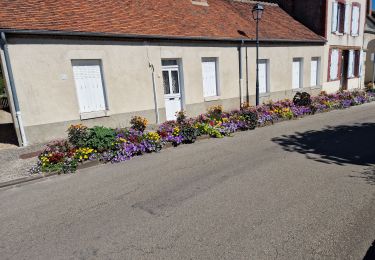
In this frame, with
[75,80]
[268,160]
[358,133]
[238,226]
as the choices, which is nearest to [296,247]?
[238,226]

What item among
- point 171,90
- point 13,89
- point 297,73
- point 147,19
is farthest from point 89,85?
point 297,73

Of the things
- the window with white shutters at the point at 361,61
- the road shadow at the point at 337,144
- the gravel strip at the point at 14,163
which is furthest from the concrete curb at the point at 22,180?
the window with white shutters at the point at 361,61

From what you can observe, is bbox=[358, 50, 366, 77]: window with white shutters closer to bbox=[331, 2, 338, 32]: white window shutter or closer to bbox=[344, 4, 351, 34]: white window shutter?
bbox=[344, 4, 351, 34]: white window shutter

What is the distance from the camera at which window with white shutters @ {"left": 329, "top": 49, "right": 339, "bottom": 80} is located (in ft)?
57.5

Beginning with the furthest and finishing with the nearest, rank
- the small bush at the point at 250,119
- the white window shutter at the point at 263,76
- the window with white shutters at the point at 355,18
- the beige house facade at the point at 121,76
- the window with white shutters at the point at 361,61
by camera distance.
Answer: the window with white shutters at the point at 361,61
the window with white shutters at the point at 355,18
the white window shutter at the point at 263,76
the small bush at the point at 250,119
the beige house facade at the point at 121,76

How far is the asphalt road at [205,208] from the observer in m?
3.20

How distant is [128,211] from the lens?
4.16 m

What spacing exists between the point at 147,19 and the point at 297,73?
10098mm

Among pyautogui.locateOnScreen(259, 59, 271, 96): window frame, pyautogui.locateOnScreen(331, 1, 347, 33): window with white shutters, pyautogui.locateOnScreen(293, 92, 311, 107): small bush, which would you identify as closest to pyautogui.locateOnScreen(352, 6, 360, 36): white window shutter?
pyautogui.locateOnScreen(331, 1, 347, 33): window with white shutters

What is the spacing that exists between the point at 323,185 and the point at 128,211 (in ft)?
11.4

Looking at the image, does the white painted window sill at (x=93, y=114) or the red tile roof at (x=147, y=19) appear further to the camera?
the white painted window sill at (x=93, y=114)

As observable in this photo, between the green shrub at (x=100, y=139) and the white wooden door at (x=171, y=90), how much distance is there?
4.18 meters

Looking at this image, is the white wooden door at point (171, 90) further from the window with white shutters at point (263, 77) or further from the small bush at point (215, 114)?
the window with white shutters at point (263, 77)

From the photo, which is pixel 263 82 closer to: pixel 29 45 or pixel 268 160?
pixel 268 160
